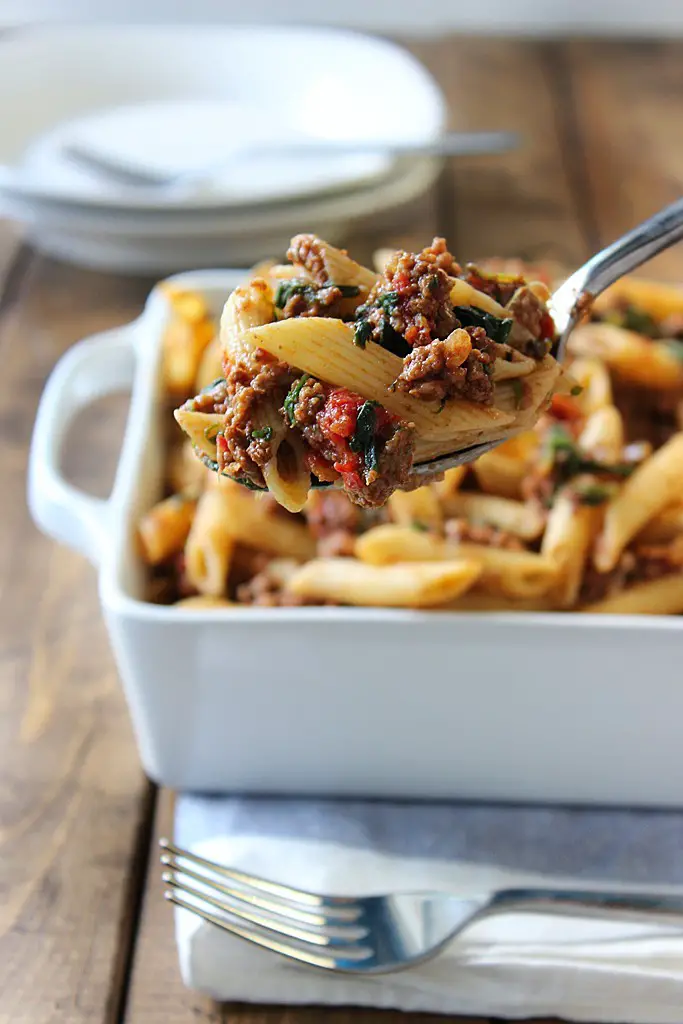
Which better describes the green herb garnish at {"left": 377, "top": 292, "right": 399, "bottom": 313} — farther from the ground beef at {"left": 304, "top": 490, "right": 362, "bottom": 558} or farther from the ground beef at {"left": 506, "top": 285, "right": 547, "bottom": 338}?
the ground beef at {"left": 304, "top": 490, "right": 362, "bottom": 558}

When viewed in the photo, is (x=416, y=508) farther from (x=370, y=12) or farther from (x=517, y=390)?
(x=370, y=12)

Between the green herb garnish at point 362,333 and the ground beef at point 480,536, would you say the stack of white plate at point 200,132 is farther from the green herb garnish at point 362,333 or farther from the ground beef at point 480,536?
the green herb garnish at point 362,333

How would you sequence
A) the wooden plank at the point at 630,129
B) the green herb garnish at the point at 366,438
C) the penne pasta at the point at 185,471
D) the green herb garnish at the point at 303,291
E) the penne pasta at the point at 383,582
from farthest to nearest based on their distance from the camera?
the wooden plank at the point at 630,129, the penne pasta at the point at 185,471, the penne pasta at the point at 383,582, the green herb garnish at the point at 303,291, the green herb garnish at the point at 366,438

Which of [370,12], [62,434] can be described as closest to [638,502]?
[62,434]

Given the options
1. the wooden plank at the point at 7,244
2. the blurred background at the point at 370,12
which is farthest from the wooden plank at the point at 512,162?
the wooden plank at the point at 7,244

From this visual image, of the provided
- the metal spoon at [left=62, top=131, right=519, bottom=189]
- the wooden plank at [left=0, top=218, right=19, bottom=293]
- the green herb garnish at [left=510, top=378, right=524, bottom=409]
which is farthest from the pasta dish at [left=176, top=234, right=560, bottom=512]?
the wooden plank at [left=0, top=218, right=19, bottom=293]

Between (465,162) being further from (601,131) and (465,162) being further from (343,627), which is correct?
(343,627)
